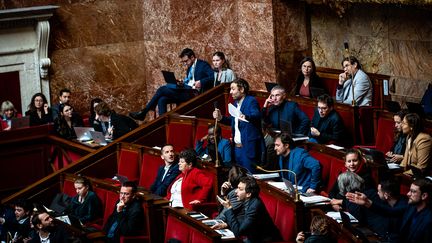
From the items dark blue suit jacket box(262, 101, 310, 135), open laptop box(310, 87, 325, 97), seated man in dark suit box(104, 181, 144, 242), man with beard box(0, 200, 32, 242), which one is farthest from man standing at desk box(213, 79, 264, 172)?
man with beard box(0, 200, 32, 242)

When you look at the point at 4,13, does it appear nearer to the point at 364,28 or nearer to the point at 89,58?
the point at 89,58

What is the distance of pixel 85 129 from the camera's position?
10.8 metres

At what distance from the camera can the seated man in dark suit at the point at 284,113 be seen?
921 centimetres

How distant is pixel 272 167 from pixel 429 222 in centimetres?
231

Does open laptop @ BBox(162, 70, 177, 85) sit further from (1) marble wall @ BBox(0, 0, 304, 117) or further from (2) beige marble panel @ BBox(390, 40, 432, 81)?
(2) beige marble panel @ BBox(390, 40, 432, 81)

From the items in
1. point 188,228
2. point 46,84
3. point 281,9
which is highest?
point 281,9

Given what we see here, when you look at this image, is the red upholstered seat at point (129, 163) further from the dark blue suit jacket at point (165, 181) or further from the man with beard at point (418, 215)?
the man with beard at point (418, 215)

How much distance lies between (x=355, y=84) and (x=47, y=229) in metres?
3.21

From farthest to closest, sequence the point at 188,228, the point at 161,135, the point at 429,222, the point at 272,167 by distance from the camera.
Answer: the point at 161,135 < the point at 272,167 < the point at 188,228 < the point at 429,222

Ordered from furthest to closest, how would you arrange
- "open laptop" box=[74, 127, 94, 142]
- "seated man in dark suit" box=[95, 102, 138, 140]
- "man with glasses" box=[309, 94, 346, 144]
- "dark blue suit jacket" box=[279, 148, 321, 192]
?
1. "open laptop" box=[74, 127, 94, 142]
2. "seated man in dark suit" box=[95, 102, 138, 140]
3. "man with glasses" box=[309, 94, 346, 144]
4. "dark blue suit jacket" box=[279, 148, 321, 192]

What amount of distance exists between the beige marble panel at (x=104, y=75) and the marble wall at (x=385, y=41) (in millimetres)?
2590

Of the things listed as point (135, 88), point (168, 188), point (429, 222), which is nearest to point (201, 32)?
point (135, 88)

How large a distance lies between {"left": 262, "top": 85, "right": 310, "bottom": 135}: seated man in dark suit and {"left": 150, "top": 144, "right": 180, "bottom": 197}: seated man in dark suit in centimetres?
101

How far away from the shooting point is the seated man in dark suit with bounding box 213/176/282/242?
7.15m
